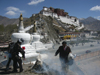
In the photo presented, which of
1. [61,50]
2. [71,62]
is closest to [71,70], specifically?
[71,62]

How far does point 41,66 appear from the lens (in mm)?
3260

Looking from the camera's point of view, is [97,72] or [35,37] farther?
[35,37]

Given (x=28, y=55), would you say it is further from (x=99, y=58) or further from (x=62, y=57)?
(x=99, y=58)

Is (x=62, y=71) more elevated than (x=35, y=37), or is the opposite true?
(x=35, y=37)

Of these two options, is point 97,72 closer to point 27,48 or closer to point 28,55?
point 28,55

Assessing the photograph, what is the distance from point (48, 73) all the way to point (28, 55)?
2.10 meters

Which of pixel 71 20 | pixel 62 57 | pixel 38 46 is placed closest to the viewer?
pixel 62 57

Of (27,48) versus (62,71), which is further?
(27,48)

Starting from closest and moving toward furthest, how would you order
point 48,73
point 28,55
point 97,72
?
1. point 97,72
2. point 48,73
3. point 28,55

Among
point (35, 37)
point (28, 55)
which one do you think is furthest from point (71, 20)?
point (28, 55)

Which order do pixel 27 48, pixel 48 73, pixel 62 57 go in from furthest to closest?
pixel 27 48 → pixel 62 57 → pixel 48 73

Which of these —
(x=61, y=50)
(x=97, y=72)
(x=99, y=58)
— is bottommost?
(x=97, y=72)

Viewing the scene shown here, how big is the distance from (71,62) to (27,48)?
9.69 feet

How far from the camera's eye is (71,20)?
83.5 metres
